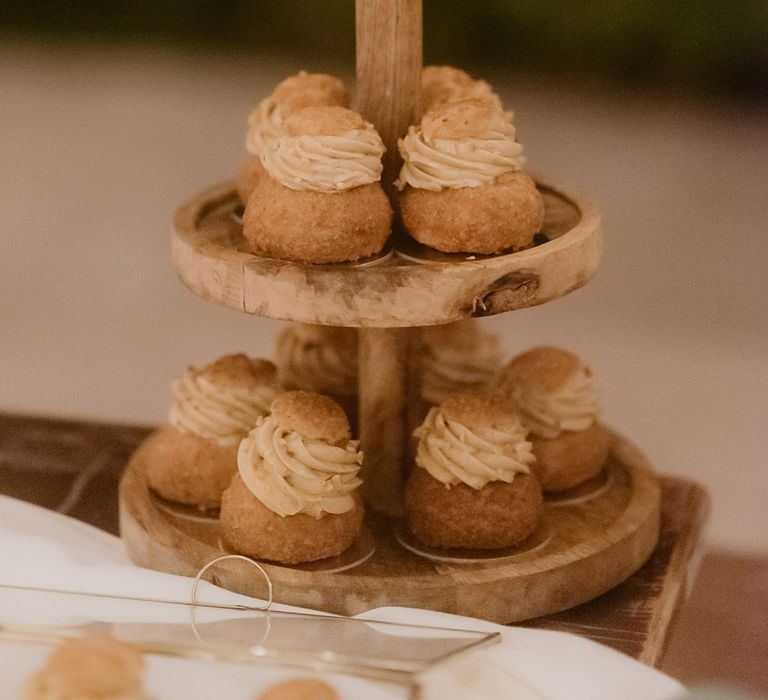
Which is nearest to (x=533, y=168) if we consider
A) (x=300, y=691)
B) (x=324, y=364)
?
(x=324, y=364)

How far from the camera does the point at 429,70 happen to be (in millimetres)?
2113

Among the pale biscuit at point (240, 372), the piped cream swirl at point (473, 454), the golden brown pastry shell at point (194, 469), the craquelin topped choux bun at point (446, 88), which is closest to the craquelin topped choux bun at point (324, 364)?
the pale biscuit at point (240, 372)

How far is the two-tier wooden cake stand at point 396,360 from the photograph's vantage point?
161 cm

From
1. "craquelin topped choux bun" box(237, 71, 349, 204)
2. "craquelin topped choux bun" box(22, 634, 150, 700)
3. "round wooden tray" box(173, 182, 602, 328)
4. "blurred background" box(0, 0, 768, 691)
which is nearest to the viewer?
"craquelin topped choux bun" box(22, 634, 150, 700)

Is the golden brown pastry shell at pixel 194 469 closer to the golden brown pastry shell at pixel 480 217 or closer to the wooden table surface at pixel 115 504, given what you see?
the wooden table surface at pixel 115 504

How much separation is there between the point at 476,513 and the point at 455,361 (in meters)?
0.49

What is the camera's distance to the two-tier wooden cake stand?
161cm

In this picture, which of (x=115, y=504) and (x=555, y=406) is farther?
(x=115, y=504)

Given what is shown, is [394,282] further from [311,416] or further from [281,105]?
[281,105]

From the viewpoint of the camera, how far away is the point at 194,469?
6.51 feet

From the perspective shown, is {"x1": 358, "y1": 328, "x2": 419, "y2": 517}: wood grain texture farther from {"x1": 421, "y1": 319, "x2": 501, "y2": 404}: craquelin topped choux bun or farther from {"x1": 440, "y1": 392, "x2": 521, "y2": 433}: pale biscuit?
{"x1": 421, "y1": 319, "x2": 501, "y2": 404}: craquelin topped choux bun

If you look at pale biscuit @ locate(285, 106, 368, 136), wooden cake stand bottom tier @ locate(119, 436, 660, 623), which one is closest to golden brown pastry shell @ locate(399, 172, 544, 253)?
pale biscuit @ locate(285, 106, 368, 136)

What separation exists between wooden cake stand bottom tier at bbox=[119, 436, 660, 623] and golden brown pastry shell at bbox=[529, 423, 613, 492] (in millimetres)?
44

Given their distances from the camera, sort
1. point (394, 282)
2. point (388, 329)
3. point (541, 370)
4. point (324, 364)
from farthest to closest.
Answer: point (324, 364) < point (541, 370) < point (388, 329) < point (394, 282)
